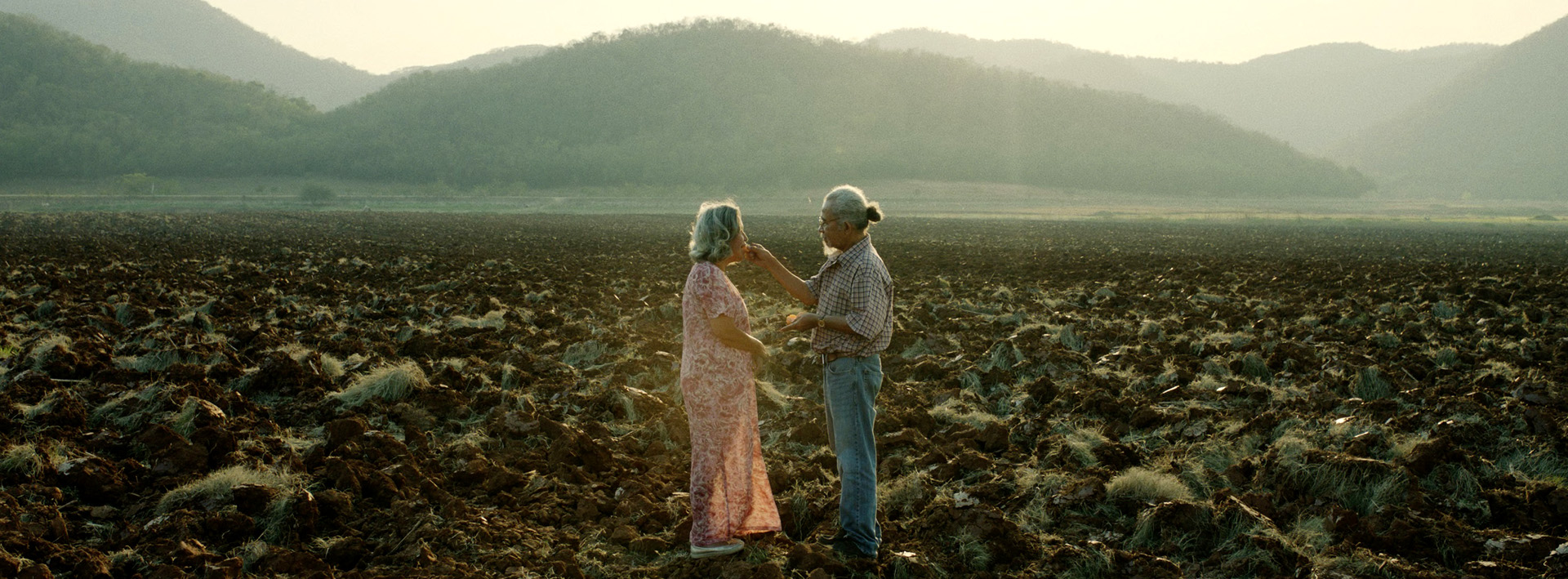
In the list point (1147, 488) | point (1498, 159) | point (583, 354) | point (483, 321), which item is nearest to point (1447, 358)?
point (1147, 488)

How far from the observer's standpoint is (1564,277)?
20.2m

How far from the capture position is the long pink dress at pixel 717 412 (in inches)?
181

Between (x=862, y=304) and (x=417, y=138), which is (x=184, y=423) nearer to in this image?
(x=862, y=304)

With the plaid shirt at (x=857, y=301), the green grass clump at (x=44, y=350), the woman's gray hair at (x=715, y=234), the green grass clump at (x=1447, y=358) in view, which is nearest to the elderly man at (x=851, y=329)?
the plaid shirt at (x=857, y=301)

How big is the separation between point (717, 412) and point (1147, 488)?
2.83m

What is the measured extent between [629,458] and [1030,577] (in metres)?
3.04

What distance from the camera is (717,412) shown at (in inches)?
189

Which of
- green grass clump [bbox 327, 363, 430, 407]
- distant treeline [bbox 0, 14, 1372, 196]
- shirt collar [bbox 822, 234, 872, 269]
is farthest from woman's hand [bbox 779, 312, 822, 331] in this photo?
distant treeline [bbox 0, 14, 1372, 196]

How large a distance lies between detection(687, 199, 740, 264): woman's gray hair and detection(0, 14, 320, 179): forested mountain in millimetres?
121104

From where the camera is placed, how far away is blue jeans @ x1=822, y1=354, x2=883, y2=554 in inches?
184

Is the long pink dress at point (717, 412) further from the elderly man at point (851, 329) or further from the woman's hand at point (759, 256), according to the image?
the elderly man at point (851, 329)

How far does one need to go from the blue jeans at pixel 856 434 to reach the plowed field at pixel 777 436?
222 mm

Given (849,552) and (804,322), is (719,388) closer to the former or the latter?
(804,322)

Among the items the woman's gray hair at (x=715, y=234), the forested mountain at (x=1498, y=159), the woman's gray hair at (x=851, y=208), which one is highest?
the forested mountain at (x=1498, y=159)
